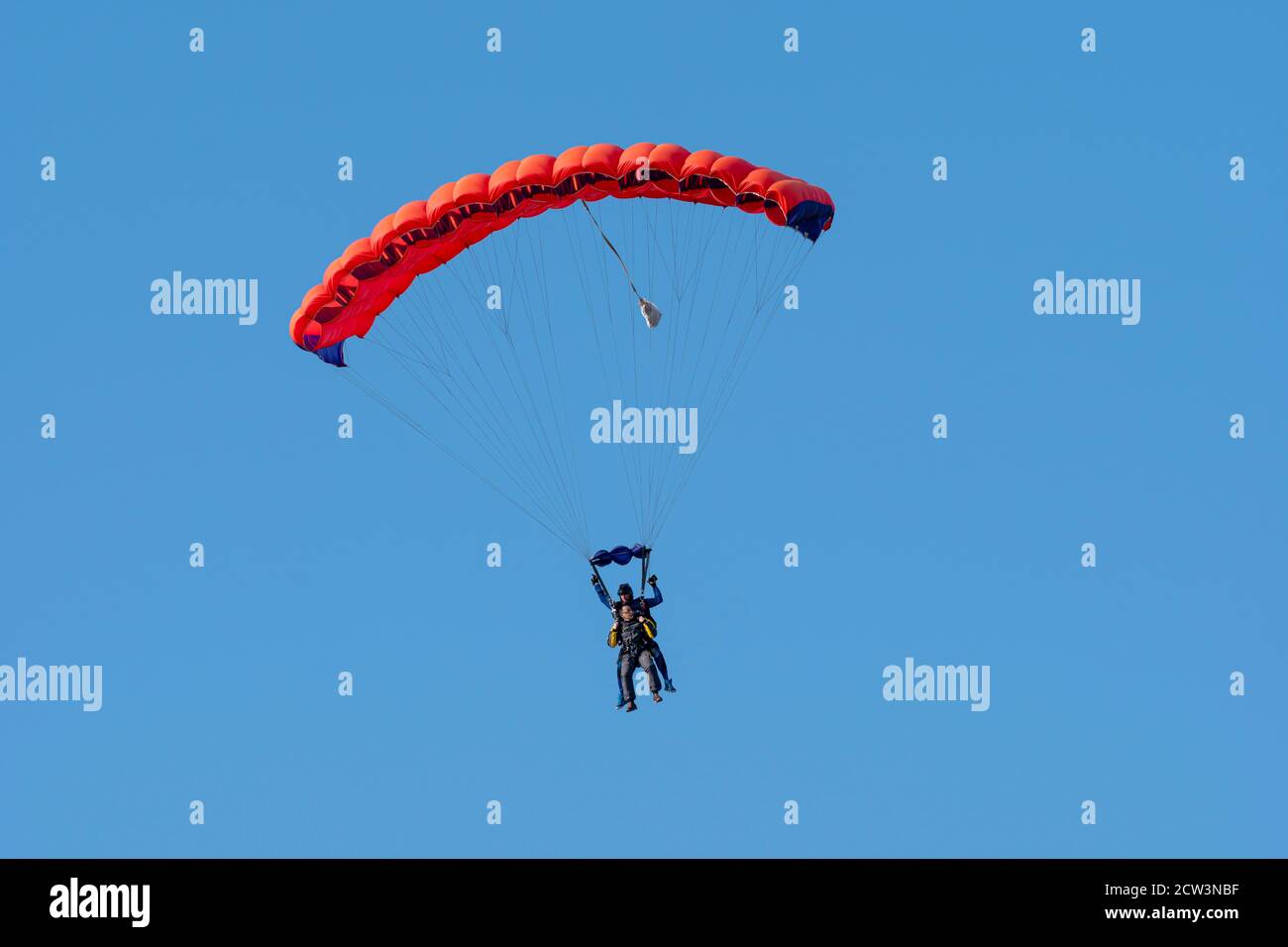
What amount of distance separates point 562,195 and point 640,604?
5.42 meters

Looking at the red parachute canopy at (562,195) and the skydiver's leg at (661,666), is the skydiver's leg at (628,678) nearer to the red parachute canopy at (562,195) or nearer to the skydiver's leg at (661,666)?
the skydiver's leg at (661,666)

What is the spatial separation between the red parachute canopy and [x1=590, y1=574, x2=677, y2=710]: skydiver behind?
4.91 m

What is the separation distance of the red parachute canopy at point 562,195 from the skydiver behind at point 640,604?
4.91 m

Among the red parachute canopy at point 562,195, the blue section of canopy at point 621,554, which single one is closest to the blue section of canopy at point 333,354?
the red parachute canopy at point 562,195

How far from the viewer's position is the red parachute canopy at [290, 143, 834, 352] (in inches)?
1523

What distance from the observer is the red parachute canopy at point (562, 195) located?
3869 cm

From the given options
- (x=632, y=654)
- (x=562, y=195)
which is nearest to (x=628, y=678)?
(x=632, y=654)

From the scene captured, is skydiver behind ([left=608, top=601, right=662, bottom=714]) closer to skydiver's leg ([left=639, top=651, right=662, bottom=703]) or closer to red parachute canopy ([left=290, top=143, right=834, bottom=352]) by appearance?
skydiver's leg ([left=639, top=651, right=662, bottom=703])
